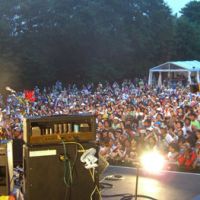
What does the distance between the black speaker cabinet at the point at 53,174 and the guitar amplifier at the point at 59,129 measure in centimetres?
4

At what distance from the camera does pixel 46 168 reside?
2.30 meters

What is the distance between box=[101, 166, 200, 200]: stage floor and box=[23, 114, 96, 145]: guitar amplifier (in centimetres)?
77

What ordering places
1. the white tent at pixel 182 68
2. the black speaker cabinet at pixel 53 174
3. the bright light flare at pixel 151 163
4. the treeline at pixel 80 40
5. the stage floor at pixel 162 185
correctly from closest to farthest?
the black speaker cabinet at pixel 53 174 < the stage floor at pixel 162 185 < the bright light flare at pixel 151 163 < the white tent at pixel 182 68 < the treeline at pixel 80 40

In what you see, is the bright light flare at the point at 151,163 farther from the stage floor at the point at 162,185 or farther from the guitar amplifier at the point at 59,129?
the guitar amplifier at the point at 59,129

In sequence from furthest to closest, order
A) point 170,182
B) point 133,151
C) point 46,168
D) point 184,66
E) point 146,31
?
point 146,31 → point 184,66 → point 133,151 → point 170,182 → point 46,168

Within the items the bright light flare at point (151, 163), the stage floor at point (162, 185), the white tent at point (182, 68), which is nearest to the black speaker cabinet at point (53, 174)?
the stage floor at point (162, 185)

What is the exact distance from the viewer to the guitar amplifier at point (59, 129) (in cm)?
229

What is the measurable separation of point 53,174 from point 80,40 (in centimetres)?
2560

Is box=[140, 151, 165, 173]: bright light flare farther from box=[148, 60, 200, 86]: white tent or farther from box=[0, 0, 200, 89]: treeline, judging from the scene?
box=[0, 0, 200, 89]: treeline

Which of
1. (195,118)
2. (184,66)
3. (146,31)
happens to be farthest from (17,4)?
(195,118)

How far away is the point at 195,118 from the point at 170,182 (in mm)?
3998

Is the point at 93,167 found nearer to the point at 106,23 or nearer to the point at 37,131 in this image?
the point at 37,131

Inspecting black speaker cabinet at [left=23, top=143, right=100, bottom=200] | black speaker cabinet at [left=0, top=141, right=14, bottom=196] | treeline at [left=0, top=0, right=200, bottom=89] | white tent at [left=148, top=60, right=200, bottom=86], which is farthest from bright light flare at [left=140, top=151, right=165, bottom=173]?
treeline at [left=0, top=0, right=200, bottom=89]

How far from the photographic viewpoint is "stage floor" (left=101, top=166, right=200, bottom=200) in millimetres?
2967
